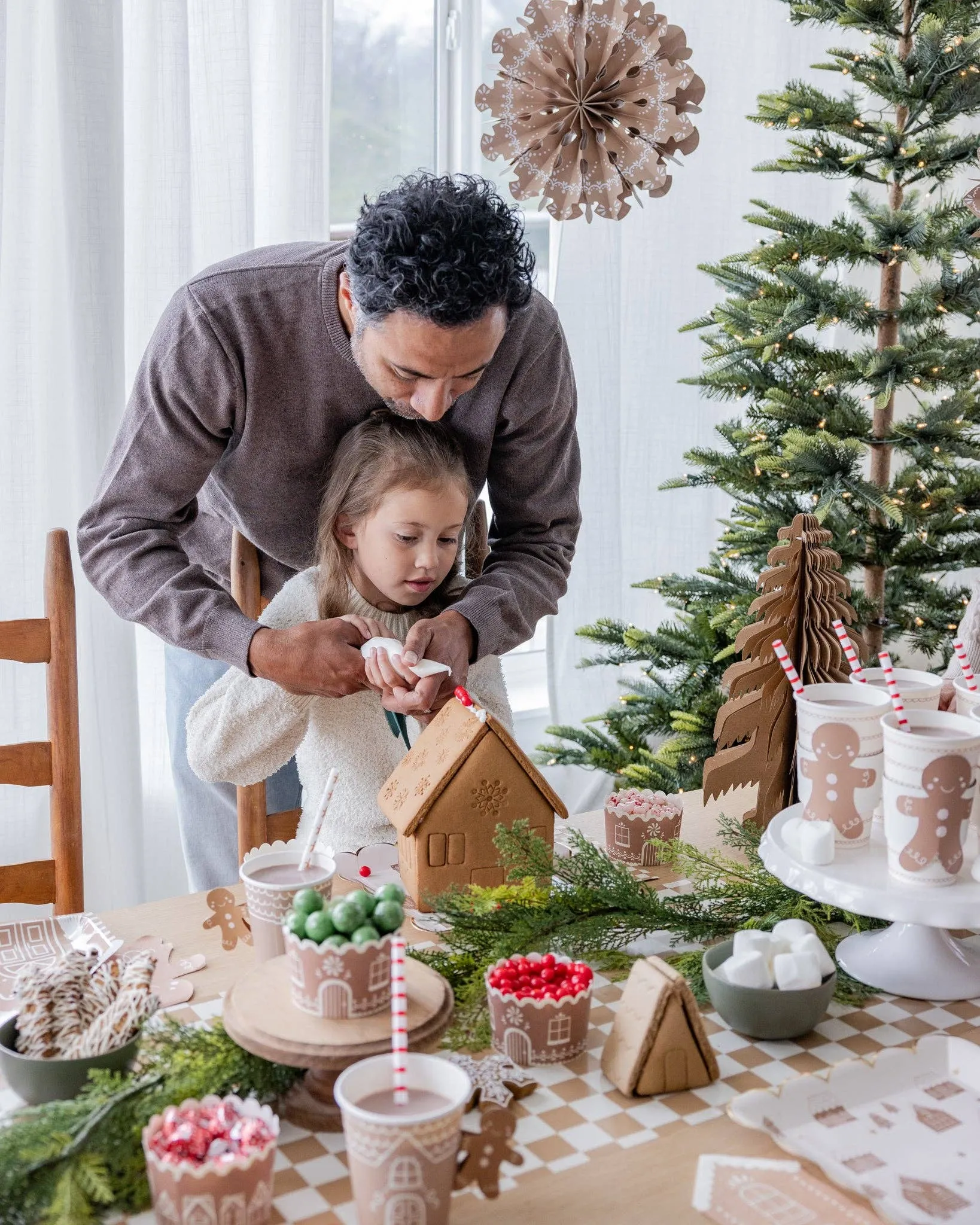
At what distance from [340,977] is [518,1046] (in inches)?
8.2

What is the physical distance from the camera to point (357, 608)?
1882 mm

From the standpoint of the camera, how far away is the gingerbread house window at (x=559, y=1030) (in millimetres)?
1031

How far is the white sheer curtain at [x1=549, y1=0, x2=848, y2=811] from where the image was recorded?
3.24 m

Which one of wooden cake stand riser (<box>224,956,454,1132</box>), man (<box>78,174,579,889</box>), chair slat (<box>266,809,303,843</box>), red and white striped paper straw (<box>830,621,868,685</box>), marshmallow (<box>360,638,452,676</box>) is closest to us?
wooden cake stand riser (<box>224,956,454,1132</box>)

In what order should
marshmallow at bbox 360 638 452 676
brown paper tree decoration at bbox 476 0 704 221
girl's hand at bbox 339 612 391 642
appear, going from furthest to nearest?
brown paper tree decoration at bbox 476 0 704 221 < girl's hand at bbox 339 612 391 642 < marshmallow at bbox 360 638 452 676

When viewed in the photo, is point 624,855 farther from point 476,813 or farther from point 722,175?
point 722,175

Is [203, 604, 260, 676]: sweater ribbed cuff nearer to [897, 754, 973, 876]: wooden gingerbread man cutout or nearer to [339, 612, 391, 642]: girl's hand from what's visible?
[339, 612, 391, 642]: girl's hand

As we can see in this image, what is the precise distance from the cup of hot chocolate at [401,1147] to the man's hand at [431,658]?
0.80 m

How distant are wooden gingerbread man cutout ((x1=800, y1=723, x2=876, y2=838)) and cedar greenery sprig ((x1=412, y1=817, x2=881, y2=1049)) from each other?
0.35 feet

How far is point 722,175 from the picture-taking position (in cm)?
331

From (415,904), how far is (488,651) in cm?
52

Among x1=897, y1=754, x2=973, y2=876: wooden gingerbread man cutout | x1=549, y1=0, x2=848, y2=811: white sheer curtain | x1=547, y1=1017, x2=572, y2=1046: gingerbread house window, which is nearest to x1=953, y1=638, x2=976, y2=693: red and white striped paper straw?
x1=897, y1=754, x2=973, y2=876: wooden gingerbread man cutout

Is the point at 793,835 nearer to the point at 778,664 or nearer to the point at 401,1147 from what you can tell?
the point at 778,664

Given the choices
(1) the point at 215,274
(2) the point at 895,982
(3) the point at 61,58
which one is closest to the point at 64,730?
(1) the point at 215,274
